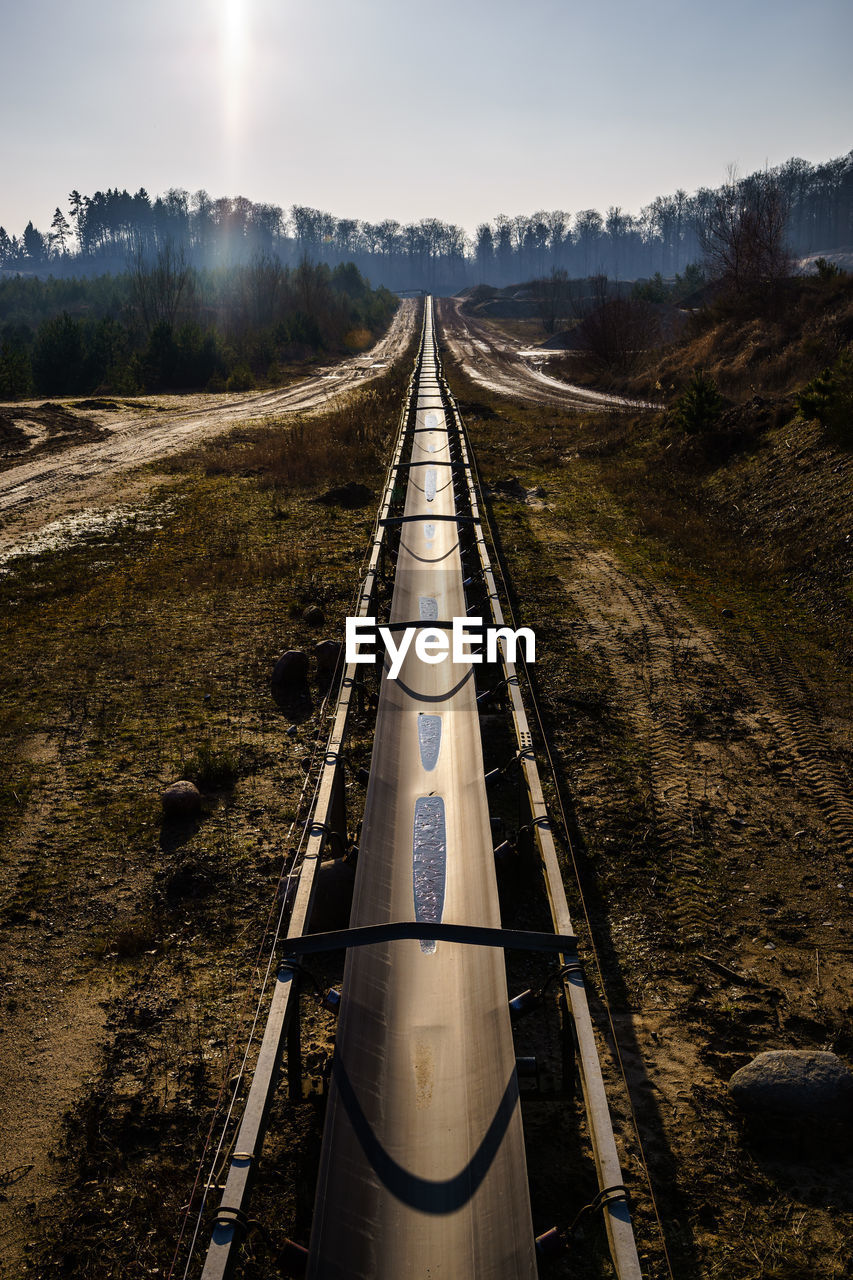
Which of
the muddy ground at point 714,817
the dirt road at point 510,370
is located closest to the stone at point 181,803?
the muddy ground at point 714,817

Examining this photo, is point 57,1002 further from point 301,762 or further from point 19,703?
point 19,703

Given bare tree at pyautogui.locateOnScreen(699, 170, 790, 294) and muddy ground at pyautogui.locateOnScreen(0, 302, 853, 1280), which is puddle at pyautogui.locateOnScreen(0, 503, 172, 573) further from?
bare tree at pyautogui.locateOnScreen(699, 170, 790, 294)

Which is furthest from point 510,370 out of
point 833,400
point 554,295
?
point 554,295

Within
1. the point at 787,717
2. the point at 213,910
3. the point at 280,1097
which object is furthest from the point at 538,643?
the point at 280,1097

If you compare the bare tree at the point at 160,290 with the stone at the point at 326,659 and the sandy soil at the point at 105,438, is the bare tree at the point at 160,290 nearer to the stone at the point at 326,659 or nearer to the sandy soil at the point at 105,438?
the sandy soil at the point at 105,438

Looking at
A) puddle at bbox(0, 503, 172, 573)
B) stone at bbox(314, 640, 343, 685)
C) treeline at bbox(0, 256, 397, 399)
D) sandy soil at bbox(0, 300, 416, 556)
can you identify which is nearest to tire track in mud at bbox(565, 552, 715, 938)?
stone at bbox(314, 640, 343, 685)

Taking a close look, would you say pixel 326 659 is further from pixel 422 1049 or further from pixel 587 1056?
pixel 587 1056
